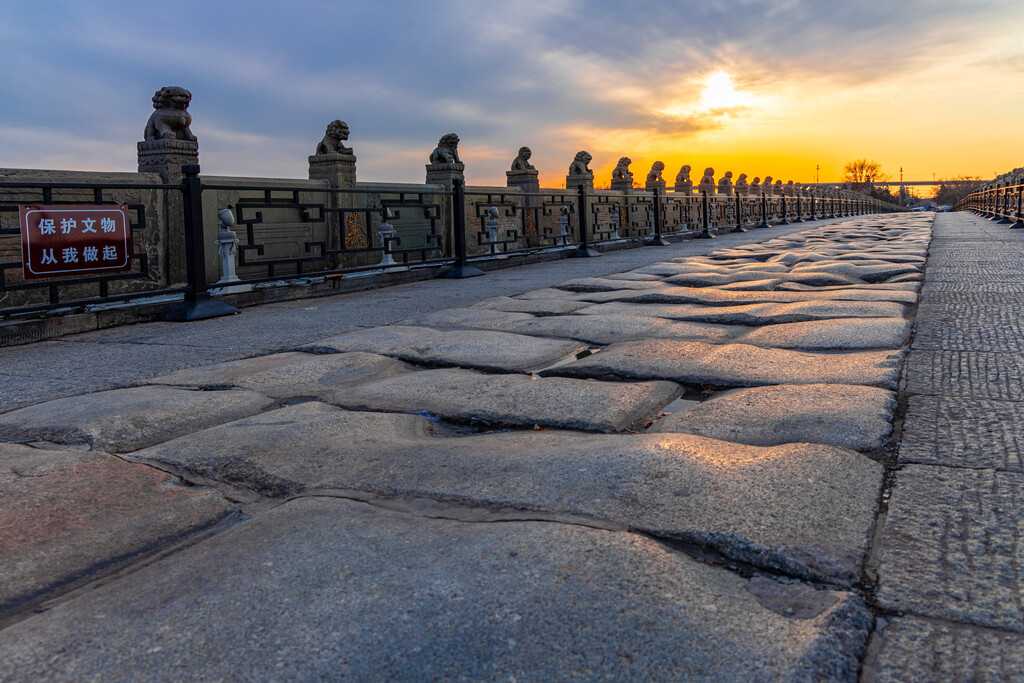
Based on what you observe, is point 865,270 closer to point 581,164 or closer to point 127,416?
point 127,416

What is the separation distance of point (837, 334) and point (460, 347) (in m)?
1.73

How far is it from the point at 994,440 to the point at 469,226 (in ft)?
38.8

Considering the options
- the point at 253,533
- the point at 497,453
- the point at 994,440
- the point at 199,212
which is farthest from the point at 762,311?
the point at 199,212

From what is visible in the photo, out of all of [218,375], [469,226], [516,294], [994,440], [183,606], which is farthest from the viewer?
[469,226]

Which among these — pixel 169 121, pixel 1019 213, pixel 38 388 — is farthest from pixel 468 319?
pixel 1019 213

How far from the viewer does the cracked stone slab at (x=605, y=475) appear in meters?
1.42

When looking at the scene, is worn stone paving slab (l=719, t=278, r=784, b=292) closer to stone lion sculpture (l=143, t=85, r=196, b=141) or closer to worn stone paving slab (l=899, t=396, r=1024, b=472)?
worn stone paving slab (l=899, t=396, r=1024, b=472)

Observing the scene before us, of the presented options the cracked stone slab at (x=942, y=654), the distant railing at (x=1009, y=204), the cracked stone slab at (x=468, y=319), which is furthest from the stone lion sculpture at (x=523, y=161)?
the cracked stone slab at (x=942, y=654)

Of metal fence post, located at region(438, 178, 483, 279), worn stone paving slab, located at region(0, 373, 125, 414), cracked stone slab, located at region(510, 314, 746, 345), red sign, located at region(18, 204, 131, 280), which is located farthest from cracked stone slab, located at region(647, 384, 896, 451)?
metal fence post, located at region(438, 178, 483, 279)

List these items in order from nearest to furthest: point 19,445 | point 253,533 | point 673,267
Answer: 1. point 253,533
2. point 19,445
3. point 673,267

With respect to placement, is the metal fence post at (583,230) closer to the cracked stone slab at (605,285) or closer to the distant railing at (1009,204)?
the cracked stone slab at (605,285)

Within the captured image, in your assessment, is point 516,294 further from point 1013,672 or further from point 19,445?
point 1013,672

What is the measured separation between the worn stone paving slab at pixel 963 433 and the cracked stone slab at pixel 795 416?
2.9 inches

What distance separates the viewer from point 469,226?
13367 millimetres
